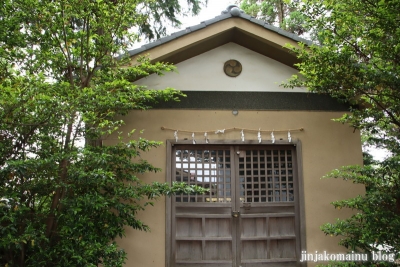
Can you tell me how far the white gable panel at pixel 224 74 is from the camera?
6836 mm

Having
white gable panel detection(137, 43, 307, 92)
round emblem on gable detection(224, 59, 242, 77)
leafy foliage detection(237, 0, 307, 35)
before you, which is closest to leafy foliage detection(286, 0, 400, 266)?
white gable panel detection(137, 43, 307, 92)

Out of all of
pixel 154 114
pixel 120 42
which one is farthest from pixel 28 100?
pixel 154 114

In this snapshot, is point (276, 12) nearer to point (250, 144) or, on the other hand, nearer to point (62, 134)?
point (250, 144)

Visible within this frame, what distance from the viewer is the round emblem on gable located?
695 centimetres

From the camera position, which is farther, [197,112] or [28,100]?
[197,112]

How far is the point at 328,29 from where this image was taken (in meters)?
4.96

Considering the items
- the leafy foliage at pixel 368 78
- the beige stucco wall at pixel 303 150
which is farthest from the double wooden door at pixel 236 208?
the leafy foliage at pixel 368 78

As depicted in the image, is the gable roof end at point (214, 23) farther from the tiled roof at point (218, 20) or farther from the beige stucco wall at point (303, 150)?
the beige stucco wall at point (303, 150)

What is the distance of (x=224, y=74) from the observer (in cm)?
695

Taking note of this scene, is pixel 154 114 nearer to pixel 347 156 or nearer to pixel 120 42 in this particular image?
pixel 120 42

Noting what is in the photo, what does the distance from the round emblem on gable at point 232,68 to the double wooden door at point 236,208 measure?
1366mm

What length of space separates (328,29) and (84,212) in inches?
153

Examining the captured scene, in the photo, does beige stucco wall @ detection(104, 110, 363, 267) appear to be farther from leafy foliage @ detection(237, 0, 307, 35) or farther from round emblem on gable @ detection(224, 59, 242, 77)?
leafy foliage @ detection(237, 0, 307, 35)

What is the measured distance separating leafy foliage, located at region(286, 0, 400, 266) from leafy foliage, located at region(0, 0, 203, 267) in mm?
2193
